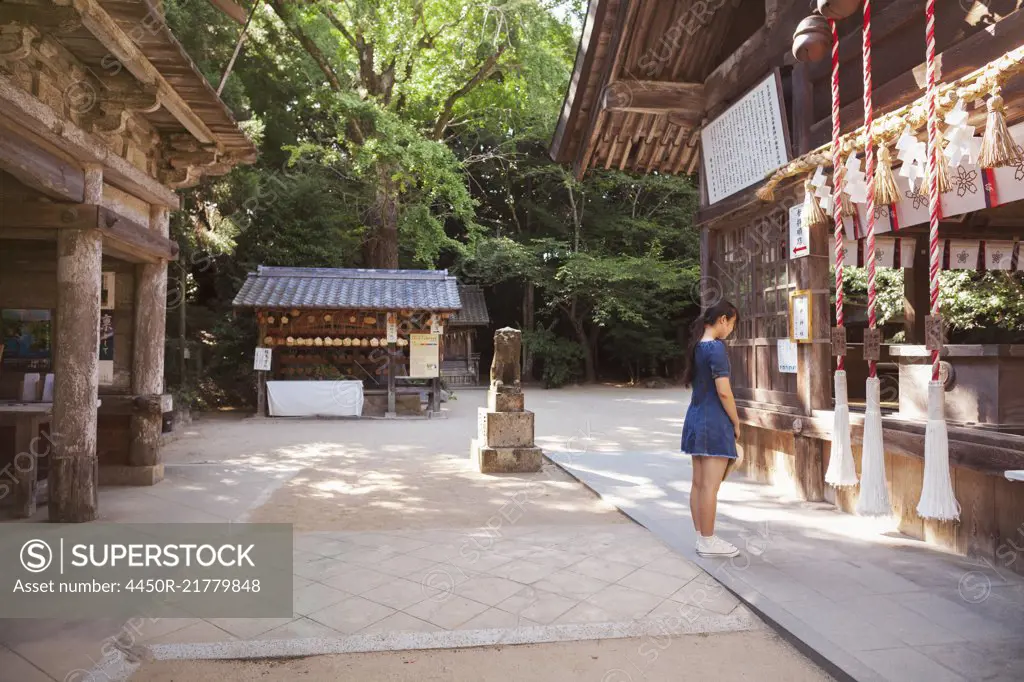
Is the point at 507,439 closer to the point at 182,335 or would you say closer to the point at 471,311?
the point at 182,335

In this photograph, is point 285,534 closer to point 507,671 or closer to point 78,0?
point 507,671

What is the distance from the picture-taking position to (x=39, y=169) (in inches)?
187

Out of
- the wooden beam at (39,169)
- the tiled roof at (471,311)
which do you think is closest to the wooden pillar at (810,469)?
the wooden beam at (39,169)

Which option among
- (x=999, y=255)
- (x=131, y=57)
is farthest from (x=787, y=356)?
(x=131, y=57)

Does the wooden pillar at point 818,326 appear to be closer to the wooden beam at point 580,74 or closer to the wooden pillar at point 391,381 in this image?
the wooden beam at point 580,74

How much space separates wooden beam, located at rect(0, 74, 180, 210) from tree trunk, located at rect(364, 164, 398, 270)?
1080cm

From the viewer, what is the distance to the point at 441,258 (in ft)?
92.4

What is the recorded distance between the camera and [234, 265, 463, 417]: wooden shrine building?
14812 millimetres

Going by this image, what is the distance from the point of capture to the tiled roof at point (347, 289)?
586 inches

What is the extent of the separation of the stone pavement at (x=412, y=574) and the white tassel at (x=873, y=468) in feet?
3.27

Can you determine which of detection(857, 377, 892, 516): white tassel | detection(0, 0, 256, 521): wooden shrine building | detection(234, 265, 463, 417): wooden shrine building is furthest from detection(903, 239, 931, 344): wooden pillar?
detection(234, 265, 463, 417): wooden shrine building

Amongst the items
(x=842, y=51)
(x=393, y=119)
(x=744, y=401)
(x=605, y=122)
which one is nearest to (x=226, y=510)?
(x=744, y=401)

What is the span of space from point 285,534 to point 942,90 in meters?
5.35

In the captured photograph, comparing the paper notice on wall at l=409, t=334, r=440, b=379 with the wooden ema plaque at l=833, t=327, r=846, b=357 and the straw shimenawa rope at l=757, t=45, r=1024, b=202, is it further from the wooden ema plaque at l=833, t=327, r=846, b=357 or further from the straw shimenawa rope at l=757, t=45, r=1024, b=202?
the wooden ema plaque at l=833, t=327, r=846, b=357
